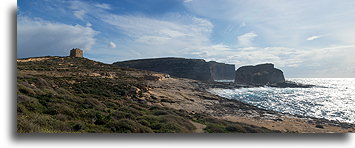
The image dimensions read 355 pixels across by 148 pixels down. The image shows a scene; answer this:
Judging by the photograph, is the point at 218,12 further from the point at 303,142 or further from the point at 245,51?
the point at 303,142

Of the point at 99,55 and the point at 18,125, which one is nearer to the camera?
the point at 18,125

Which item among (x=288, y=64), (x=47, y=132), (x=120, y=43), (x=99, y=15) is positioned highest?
(x=99, y=15)

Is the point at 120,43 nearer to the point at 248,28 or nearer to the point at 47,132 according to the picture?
the point at 47,132

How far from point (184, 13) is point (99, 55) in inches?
113

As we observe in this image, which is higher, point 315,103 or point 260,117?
point 260,117

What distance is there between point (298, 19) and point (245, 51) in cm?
173

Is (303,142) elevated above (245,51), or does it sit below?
below

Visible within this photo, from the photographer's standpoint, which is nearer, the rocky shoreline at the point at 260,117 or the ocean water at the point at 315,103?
the rocky shoreline at the point at 260,117

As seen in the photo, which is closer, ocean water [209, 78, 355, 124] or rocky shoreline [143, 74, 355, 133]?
rocky shoreline [143, 74, 355, 133]

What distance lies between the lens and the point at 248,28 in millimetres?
5984

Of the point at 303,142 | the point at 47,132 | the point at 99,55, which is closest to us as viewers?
the point at 47,132

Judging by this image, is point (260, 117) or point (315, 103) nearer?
point (260, 117)

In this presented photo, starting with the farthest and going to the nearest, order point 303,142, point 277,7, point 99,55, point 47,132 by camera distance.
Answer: point 99,55
point 277,7
point 303,142
point 47,132
